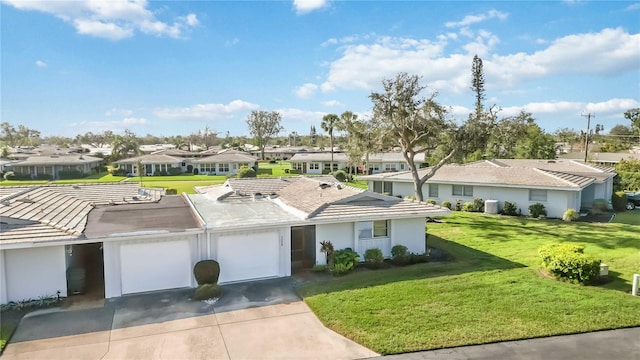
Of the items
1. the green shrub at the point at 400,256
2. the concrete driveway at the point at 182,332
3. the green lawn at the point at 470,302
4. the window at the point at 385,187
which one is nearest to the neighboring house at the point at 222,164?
the window at the point at 385,187

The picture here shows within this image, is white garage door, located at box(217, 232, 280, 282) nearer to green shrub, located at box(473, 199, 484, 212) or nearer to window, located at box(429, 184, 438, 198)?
green shrub, located at box(473, 199, 484, 212)

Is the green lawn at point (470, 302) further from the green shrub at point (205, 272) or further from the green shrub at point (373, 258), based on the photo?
the green shrub at point (205, 272)

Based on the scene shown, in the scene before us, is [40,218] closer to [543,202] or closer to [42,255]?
[42,255]

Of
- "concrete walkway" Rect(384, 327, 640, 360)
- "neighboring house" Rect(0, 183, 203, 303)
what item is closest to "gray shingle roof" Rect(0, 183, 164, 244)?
"neighboring house" Rect(0, 183, 203, 303)

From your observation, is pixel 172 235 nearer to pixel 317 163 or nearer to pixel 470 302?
pixel 470 302

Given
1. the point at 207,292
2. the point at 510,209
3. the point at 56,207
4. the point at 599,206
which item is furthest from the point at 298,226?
the point at 599,206
